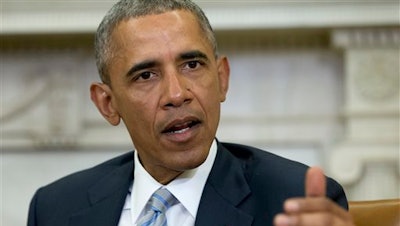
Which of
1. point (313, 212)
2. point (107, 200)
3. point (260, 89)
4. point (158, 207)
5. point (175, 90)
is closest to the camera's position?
point (313, 212)

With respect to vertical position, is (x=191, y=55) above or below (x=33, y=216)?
above

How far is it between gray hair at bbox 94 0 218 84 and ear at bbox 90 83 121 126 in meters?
0.05

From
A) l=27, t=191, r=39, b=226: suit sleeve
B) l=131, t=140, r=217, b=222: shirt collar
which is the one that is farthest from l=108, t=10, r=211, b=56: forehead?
l=27, t=191, r=39, b=226: suit sleeve

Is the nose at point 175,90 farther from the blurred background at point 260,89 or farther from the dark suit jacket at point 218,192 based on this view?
the blurred background at point 260,89

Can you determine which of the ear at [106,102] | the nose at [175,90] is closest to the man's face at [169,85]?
the nose at [175,90]

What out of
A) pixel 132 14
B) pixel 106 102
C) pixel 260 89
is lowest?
pixel 106 102

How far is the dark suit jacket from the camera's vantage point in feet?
4.42

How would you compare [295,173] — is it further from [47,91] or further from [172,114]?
[47,91]

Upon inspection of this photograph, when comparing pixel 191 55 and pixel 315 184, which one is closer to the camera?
pixel 315 184

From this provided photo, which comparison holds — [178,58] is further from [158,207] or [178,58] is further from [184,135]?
[158,207]

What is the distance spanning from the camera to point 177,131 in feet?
4.33

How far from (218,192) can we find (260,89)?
991mm

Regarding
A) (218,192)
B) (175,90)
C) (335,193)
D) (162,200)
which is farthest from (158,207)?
(335,193)

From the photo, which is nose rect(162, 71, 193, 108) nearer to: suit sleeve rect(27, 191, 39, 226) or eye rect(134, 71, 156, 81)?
eye rect(134, 71, 156, 81)
